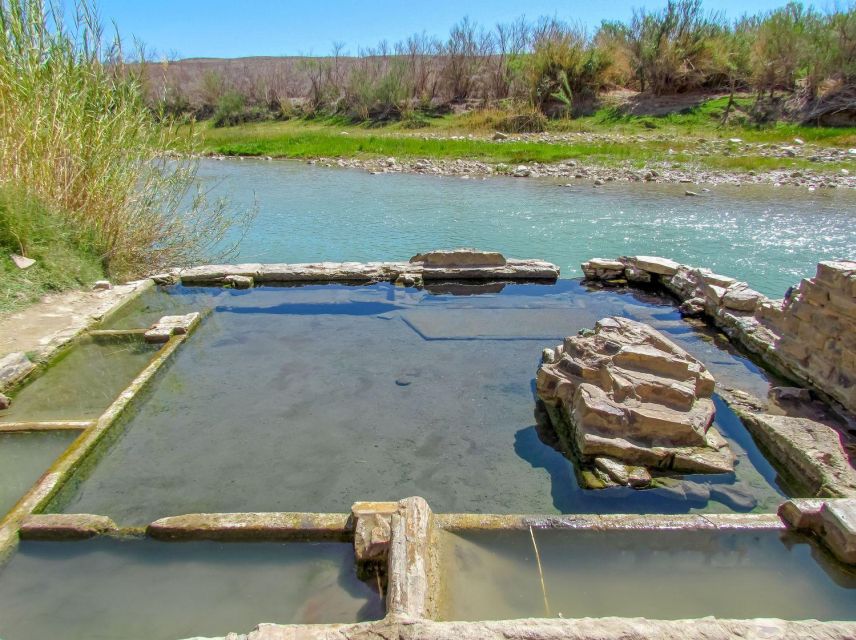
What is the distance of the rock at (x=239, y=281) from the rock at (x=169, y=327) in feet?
4.57

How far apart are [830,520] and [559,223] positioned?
371 inches

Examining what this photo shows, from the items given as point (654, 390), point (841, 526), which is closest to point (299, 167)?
point (654, 390)

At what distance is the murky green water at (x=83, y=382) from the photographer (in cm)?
478

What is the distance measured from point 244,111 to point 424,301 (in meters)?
Result: 26.6

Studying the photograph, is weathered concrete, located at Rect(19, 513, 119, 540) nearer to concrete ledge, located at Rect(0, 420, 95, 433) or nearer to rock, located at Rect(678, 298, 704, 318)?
concrete ledge, located at Rect(0, 420, 95, 433)

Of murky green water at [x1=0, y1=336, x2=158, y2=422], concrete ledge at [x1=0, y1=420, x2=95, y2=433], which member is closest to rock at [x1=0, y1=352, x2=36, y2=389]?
murky green water at [x1=0, y1=336, x2=158, y2=422]

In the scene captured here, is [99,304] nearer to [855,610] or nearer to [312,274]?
[312,274]

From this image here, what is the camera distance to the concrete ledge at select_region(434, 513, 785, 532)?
3273 mm

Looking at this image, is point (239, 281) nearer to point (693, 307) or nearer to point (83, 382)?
point (83, 382)

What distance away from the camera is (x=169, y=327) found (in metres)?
6.20

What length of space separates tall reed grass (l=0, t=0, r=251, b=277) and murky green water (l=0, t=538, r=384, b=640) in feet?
17.8

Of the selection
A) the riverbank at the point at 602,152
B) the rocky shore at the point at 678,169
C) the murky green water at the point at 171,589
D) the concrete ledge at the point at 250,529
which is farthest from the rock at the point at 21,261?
the riverbank at the point at 602,152

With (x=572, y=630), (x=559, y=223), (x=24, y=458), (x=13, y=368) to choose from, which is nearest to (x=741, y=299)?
(x=572, y=630)

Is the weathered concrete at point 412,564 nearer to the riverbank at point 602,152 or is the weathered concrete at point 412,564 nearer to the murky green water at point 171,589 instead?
the murky green water at point 171,589
